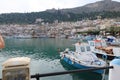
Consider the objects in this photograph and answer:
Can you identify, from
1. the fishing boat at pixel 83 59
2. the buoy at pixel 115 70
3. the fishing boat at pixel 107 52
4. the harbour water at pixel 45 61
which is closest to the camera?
the buoy at pixel 115 70

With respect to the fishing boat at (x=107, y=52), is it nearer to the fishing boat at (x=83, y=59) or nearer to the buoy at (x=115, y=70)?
the fishing boat at (x=83, y=59)

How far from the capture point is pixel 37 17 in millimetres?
180125

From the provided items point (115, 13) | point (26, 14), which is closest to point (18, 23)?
point (26, 14)

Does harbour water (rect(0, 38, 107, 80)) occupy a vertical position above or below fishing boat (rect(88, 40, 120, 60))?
below

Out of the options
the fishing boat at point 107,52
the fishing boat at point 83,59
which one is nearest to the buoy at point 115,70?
the fishing boat at point 83,59

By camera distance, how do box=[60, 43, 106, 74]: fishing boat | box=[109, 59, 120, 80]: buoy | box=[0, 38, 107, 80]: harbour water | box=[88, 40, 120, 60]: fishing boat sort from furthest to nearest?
box=[88, 40, 120, 60]: fishing boat, box=[60, 43, 106, 74]: fishing boat, box=[0, 38, 107, 80]: harbour water, box=[109, 59, 120, 80]: buoy

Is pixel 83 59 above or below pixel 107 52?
above

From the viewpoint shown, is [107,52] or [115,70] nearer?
[115,70]

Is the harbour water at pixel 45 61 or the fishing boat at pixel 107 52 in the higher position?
the fishing boat at pixel 107 52

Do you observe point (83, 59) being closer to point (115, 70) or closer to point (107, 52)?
point (107, 52)

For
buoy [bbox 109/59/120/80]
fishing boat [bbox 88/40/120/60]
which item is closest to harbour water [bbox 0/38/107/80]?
fishing boat [bbox 88/40/120/60]

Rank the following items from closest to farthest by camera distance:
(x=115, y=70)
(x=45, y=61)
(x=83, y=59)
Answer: (x=115, y=70) < (x=83, y=59) < (x=45, y=61)

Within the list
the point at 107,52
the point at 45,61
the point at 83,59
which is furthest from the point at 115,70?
the point at 45,61

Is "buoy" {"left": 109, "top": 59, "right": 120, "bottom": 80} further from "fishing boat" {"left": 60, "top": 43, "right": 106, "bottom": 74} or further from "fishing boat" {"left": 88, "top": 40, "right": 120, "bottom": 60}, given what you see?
"fishing boat" {"left": 88, "top": 40, "right": 120, "bottom": 60}
